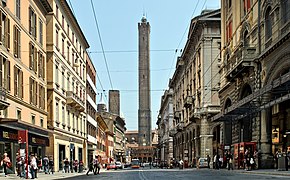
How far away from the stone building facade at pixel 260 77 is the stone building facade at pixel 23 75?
52.1ft

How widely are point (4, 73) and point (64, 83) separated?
21.2 m

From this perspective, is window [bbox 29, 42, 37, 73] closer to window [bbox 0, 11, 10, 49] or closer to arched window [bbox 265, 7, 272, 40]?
window [bbox 0, 11, 10, 49]

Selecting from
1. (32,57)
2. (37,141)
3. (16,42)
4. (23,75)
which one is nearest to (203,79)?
(32,57)

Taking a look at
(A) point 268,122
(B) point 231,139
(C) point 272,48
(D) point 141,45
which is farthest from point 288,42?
(D) point 141,45

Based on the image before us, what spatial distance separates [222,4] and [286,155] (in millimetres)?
26212

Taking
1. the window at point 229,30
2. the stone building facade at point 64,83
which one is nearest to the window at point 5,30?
the stone building facade at point 64,83

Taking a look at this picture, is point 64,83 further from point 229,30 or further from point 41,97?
point 229,30

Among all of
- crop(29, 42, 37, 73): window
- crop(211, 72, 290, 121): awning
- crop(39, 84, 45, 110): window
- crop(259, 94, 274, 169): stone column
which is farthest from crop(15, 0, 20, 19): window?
crop(259, 94, 274, 169): stone column

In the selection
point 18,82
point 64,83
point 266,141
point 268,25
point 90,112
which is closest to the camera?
point 18,82

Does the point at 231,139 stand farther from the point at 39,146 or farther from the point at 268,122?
the point at 39,146

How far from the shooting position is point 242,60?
1663 inches

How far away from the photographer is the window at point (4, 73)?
3303 centimetres

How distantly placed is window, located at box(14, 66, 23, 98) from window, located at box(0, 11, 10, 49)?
Result: 9.09 ft

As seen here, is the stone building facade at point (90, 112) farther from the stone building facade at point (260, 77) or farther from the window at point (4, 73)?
the window at point (4, 73)
